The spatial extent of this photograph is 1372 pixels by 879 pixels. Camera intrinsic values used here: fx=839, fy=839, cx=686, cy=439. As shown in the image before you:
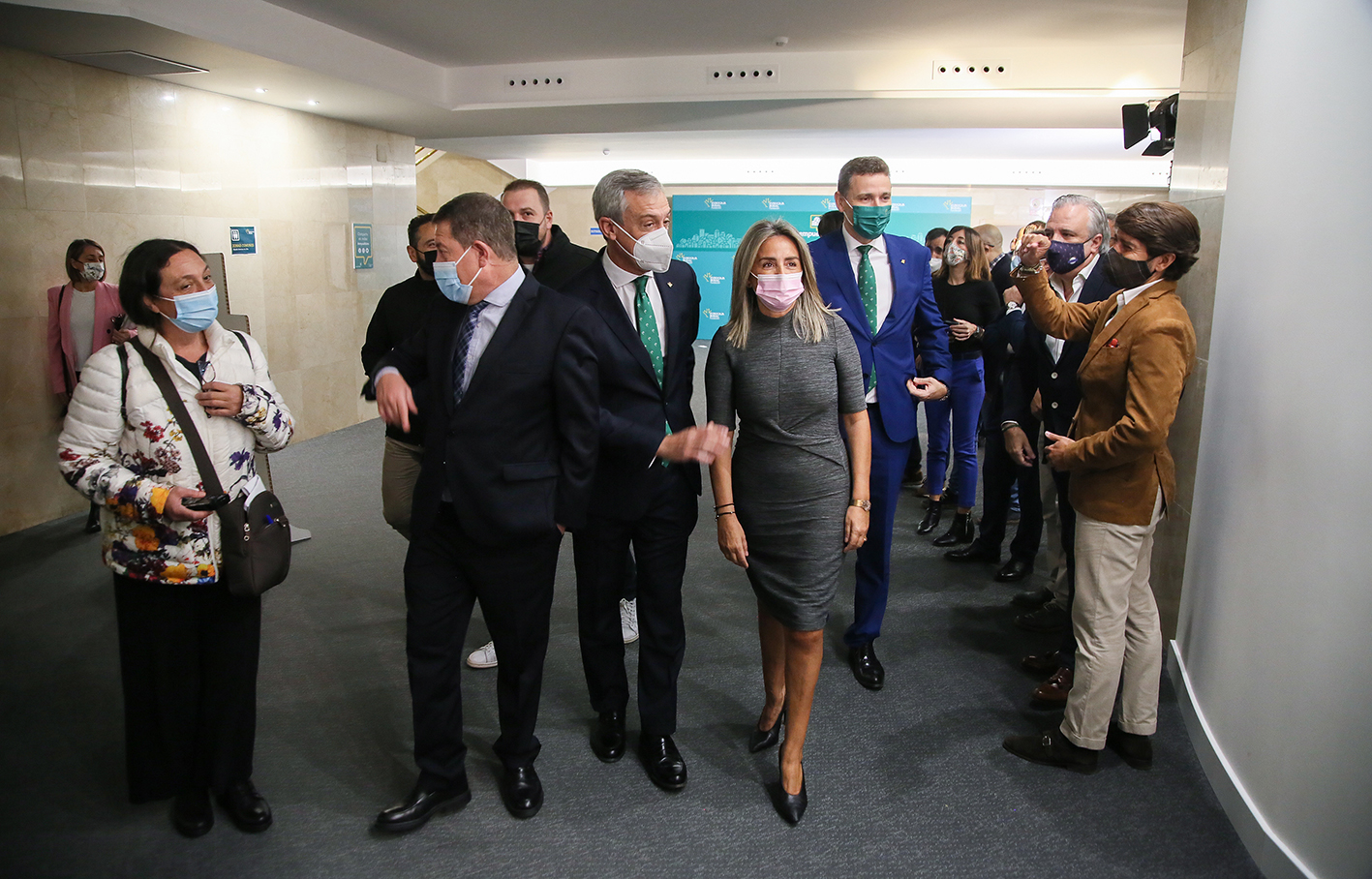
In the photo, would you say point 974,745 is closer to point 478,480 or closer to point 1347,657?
point 1347,657

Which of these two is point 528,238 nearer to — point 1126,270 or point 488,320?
point 488,320

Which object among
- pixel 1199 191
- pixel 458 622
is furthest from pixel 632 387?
pixel 1199 191

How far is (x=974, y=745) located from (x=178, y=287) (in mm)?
2758

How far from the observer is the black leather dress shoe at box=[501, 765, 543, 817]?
2447 mm

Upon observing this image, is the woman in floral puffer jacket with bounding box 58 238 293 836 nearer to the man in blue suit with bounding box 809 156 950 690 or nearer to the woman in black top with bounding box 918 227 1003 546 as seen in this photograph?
the man in blue suit with bounding box 809 156 950 690

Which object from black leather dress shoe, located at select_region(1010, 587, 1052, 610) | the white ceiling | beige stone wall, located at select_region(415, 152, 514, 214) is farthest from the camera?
beige stone wall, located at select_region(415, 152, 514, 214)

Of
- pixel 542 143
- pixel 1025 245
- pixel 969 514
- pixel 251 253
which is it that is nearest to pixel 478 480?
pixel 1025 245

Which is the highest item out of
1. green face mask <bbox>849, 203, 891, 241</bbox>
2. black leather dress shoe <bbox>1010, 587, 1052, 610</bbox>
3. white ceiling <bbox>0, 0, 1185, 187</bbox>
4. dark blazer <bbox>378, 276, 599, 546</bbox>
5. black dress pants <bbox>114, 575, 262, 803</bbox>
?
white ceiling <bbox>0, 0, 1185, 187</bbox>

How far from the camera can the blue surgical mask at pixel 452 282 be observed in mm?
2166

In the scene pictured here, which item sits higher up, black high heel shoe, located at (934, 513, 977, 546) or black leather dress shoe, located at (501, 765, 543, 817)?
black high heel shoe, located at (934, 513, 977, 546)

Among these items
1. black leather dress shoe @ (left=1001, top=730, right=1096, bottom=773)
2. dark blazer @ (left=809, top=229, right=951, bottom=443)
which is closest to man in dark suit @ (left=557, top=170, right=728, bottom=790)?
dark blazer @ (left=809, top=229, right=951, bottom=443)

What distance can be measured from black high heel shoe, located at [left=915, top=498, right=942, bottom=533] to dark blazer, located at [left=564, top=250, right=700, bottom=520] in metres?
3.05

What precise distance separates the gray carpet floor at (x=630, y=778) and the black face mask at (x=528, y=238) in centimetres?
166

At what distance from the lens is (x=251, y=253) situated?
24.2ft
